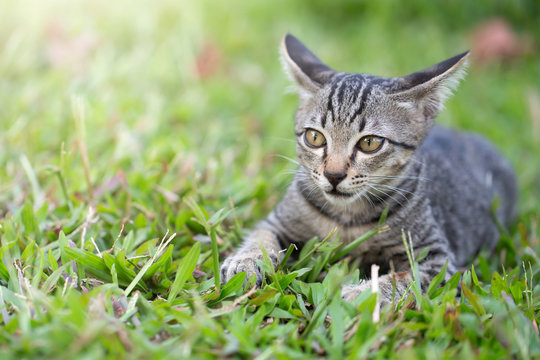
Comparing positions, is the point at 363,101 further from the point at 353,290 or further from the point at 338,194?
the point at 353,290

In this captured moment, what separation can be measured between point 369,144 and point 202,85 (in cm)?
290

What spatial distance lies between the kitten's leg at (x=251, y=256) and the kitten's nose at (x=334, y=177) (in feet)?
1.47

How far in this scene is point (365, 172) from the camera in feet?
8.21

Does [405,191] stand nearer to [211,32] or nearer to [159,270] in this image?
[159,270]

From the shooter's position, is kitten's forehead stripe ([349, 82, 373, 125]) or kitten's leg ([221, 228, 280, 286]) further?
kitten's forehead stripe ([349, 82, 373, 125])

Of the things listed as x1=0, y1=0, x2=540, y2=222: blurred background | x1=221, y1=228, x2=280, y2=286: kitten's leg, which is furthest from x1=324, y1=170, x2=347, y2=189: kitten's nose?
x1=0, y1=0, x2=540, y2=222: blurred background

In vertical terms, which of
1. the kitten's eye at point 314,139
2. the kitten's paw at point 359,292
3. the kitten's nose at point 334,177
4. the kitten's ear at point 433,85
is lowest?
the kitten's paw at point 359,292

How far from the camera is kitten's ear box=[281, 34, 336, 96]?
2.84m

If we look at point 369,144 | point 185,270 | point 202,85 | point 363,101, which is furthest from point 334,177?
point 202,85

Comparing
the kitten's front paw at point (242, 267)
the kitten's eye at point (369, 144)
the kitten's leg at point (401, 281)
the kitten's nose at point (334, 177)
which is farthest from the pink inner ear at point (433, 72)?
the kitten's front paw at point (242, 267)

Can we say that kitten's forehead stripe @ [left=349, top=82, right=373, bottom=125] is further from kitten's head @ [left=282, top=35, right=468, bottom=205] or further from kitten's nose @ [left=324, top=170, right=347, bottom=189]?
kitten's nose @ [left=324, top=170, right=347, bottom=189]

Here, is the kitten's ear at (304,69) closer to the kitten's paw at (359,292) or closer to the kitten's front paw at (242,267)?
the kitten's front paw at (242,267)

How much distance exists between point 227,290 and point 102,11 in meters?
4.85

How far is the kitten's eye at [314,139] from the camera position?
2.64 meters
